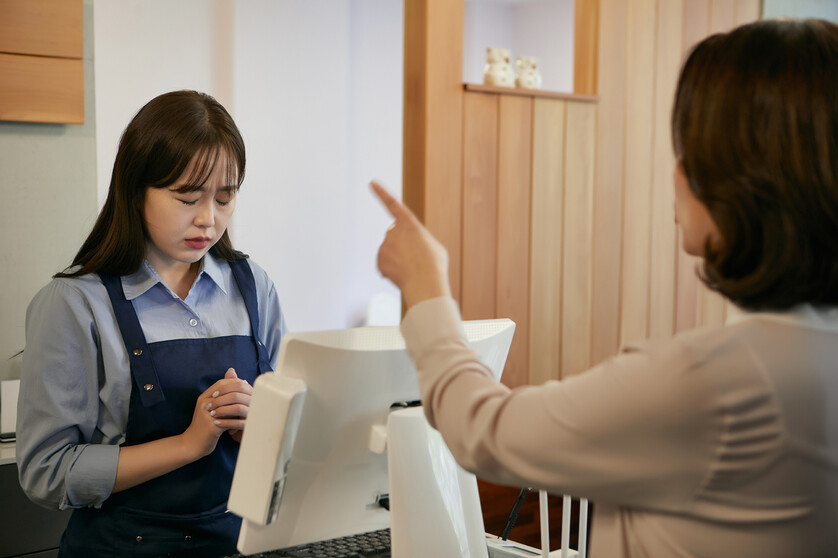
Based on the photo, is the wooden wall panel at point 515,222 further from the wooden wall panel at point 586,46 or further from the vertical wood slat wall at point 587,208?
the wooden wall panel at point 586,46

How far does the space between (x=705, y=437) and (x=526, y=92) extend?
285cm

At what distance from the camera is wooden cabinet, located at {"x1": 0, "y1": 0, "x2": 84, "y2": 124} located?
8.57 ft

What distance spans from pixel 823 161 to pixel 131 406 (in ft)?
3.95

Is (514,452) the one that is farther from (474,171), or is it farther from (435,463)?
(474,171)

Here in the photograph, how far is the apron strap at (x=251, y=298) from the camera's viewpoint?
5.47 ft

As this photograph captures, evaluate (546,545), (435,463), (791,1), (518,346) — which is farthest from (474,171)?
(791,1)

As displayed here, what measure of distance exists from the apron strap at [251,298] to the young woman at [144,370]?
0.18ft

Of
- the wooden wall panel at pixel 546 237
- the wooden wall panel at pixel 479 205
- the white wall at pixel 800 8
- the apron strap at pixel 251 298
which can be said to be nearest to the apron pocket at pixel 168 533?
the apron strap at pixel 251 298

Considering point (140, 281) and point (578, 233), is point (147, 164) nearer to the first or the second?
point (140, 281)

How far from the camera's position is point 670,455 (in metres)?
0.79

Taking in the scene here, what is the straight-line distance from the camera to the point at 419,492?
1.18m

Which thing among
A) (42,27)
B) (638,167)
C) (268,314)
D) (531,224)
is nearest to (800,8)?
(638,167)

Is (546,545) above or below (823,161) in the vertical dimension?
below

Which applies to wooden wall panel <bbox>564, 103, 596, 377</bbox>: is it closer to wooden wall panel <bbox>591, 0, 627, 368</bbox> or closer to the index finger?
wooden wall panel <bbox>591, 0, 627, 368</bbox>
